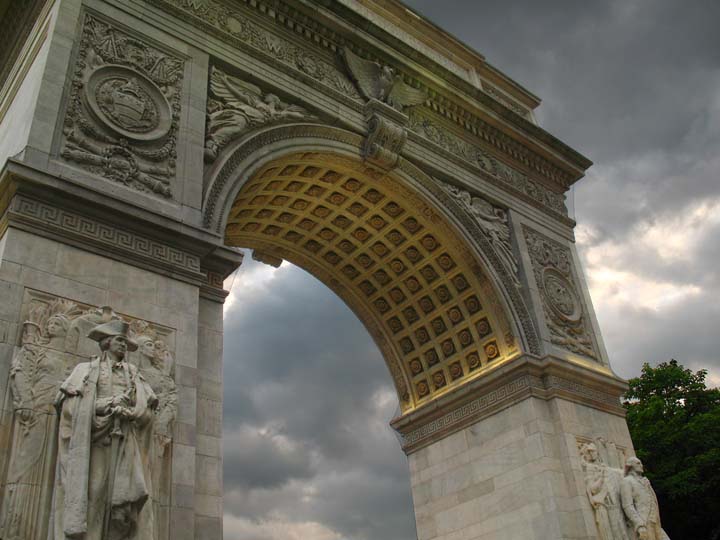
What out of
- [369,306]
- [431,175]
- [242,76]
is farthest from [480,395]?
[242,76]

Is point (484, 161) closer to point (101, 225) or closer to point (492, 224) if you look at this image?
point (492, 224)

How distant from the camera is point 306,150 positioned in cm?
1585

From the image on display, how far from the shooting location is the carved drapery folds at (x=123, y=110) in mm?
11906

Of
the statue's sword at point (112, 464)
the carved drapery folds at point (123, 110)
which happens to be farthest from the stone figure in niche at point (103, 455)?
the carved drapery folds at point (123, 110)

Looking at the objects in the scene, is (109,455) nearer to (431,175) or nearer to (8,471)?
(8,471)

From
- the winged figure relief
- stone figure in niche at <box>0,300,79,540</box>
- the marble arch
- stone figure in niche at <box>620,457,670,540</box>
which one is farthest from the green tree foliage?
stone figure in niche at <box>0,300,79,540</box>

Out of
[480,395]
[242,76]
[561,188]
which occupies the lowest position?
[480,395]

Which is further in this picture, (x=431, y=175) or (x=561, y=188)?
(x=561, y=188)

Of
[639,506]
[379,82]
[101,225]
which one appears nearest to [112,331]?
[101,225]

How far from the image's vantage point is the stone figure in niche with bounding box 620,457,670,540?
15.2 meters

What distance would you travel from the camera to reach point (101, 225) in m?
11.1

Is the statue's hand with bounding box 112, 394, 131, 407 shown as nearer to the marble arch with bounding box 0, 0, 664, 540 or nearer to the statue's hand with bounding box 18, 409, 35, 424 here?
the marble arch with bounding box 0, 0, 664, 540

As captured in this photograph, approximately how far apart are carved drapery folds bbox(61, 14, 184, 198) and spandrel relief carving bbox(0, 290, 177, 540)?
2.74 metres

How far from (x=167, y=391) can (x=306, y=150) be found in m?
7.19
